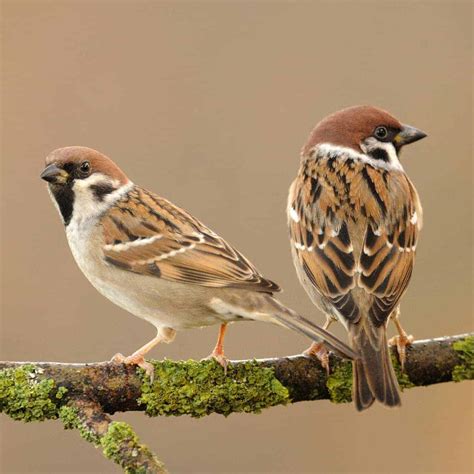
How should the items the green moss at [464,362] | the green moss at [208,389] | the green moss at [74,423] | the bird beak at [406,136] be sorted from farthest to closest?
the bird beak at [406,136], the green moss at [464,362], the green moss at [208,389], the green moss at [74,423]

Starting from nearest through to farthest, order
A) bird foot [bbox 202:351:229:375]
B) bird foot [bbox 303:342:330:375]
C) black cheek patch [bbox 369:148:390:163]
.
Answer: bird foot [bbox 202:351:229:375]
bird foot [bbox 303:342:330:375]
black cheek patch [bbox 369:148:390:163]

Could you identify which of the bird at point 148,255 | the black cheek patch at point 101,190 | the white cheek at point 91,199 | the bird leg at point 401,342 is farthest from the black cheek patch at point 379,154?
the black cheek patch at point 101,190

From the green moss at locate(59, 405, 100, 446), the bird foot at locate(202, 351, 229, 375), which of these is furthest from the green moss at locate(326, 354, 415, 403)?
the green moss at locate(59, 405, 100, 446)

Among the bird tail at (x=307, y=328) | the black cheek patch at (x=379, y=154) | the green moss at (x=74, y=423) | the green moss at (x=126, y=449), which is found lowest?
the green moss at (x=126, y=449)

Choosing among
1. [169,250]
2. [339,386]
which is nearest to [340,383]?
[339,386]

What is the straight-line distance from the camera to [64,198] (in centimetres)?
571

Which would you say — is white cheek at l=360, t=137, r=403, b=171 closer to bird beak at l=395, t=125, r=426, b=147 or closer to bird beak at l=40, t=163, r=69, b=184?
bird beak at l=395, t=125, r=426, b=147

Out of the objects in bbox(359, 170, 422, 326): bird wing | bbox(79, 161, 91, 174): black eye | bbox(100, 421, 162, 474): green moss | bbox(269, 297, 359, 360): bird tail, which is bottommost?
bbox(100, 421, 162, 474): green moss

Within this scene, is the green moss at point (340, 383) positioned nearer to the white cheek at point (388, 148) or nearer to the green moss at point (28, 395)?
the green moss at point (28, 395)

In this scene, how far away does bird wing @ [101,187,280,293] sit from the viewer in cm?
561

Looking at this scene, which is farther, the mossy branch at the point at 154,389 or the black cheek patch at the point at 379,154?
the black cheek patch at the point at 379,154

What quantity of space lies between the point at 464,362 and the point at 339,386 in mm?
678

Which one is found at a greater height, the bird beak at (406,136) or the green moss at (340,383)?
the bird beak at (406,136)

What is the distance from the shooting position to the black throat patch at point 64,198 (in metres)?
5.64
